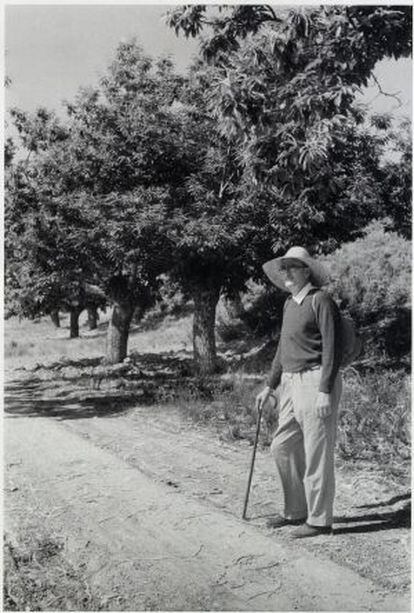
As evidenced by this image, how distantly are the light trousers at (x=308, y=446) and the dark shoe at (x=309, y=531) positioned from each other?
0.13 ft

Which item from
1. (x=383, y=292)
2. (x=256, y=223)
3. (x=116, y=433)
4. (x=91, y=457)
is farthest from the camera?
(x=383, y=292)

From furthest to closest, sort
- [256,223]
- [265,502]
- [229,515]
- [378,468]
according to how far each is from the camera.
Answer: [256,223] < [378,468] < [265,502] < [229,515]

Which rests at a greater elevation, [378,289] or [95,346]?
[378,289]

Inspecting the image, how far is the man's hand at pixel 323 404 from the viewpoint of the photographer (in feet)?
14.0

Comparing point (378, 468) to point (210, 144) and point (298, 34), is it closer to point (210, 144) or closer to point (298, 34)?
point (298, 34)

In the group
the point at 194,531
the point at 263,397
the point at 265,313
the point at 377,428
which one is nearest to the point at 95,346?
the point at 265,313

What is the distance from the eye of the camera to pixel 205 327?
15.5 meters

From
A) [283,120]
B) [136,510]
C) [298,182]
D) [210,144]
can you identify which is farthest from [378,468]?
[210,144]

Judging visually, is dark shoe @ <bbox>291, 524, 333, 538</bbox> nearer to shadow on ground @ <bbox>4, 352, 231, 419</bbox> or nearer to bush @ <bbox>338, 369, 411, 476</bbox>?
bush @ <bbox>338, 369, 411, 476</bbox>

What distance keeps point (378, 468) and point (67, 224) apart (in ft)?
36.5

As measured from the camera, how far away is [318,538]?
14.5 feet

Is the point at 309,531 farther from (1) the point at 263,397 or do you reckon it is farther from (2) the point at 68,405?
(2) the point at 68,405

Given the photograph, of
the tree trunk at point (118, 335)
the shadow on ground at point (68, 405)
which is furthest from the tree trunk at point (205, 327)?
the tree trunk at point (118, 335)

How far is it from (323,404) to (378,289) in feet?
54.0
